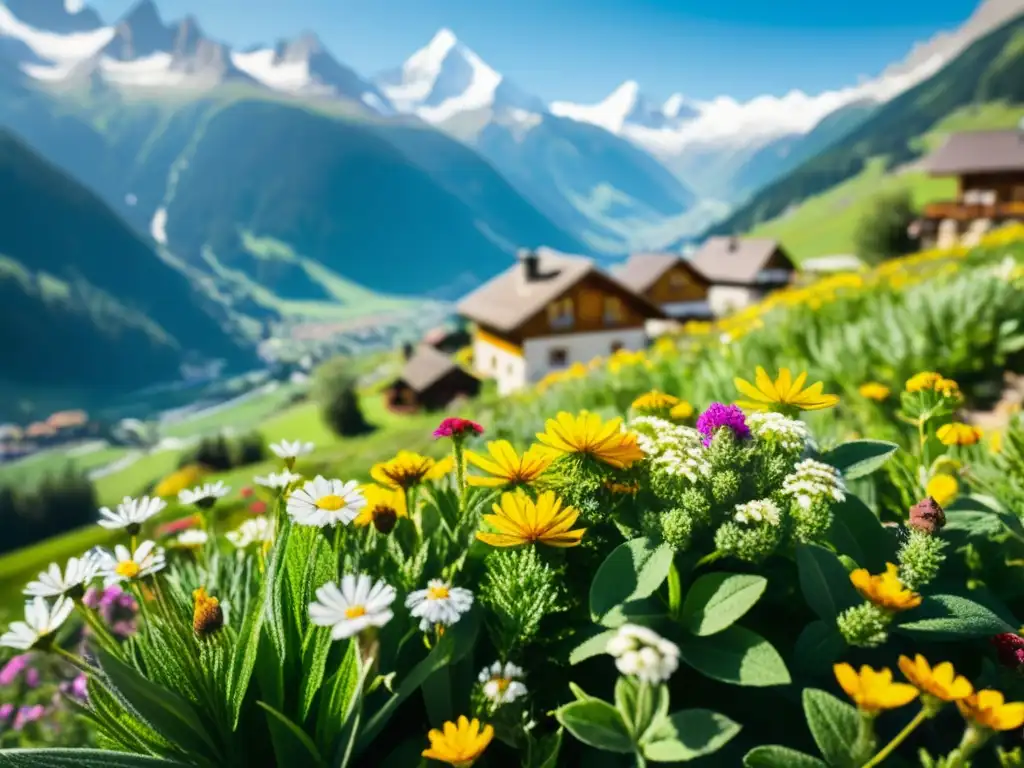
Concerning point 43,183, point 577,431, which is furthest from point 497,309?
point 43,183

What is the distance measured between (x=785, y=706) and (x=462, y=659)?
65 centimetres

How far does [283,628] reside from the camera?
131 centimetres

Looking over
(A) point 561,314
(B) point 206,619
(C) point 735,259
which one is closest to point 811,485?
(B) point 206,619

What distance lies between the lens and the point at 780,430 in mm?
1354

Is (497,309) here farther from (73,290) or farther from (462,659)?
(73,290)

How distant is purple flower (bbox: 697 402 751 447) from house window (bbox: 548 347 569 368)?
31.9m

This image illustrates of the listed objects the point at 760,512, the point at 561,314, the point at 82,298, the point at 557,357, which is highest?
the point at 82,298

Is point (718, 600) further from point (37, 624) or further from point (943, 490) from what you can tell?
point (37, 624)

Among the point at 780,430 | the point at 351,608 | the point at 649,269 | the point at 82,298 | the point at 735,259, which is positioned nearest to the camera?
the point at 351,608

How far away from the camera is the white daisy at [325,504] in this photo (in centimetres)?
125

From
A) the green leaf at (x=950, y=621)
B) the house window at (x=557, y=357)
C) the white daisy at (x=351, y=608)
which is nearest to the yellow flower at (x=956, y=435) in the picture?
the green leaf at (x=950, y=621)

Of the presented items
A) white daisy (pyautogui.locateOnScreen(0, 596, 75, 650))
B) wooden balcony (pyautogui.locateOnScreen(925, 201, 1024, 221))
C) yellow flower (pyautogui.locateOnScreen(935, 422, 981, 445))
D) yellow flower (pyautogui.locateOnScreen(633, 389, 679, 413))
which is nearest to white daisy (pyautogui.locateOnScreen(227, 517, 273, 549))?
white daisy (pyautogui.locateOnScreen(0, 596, 75, 650))

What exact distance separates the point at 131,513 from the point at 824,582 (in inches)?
58.3

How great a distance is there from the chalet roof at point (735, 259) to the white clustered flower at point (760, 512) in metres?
53.9
